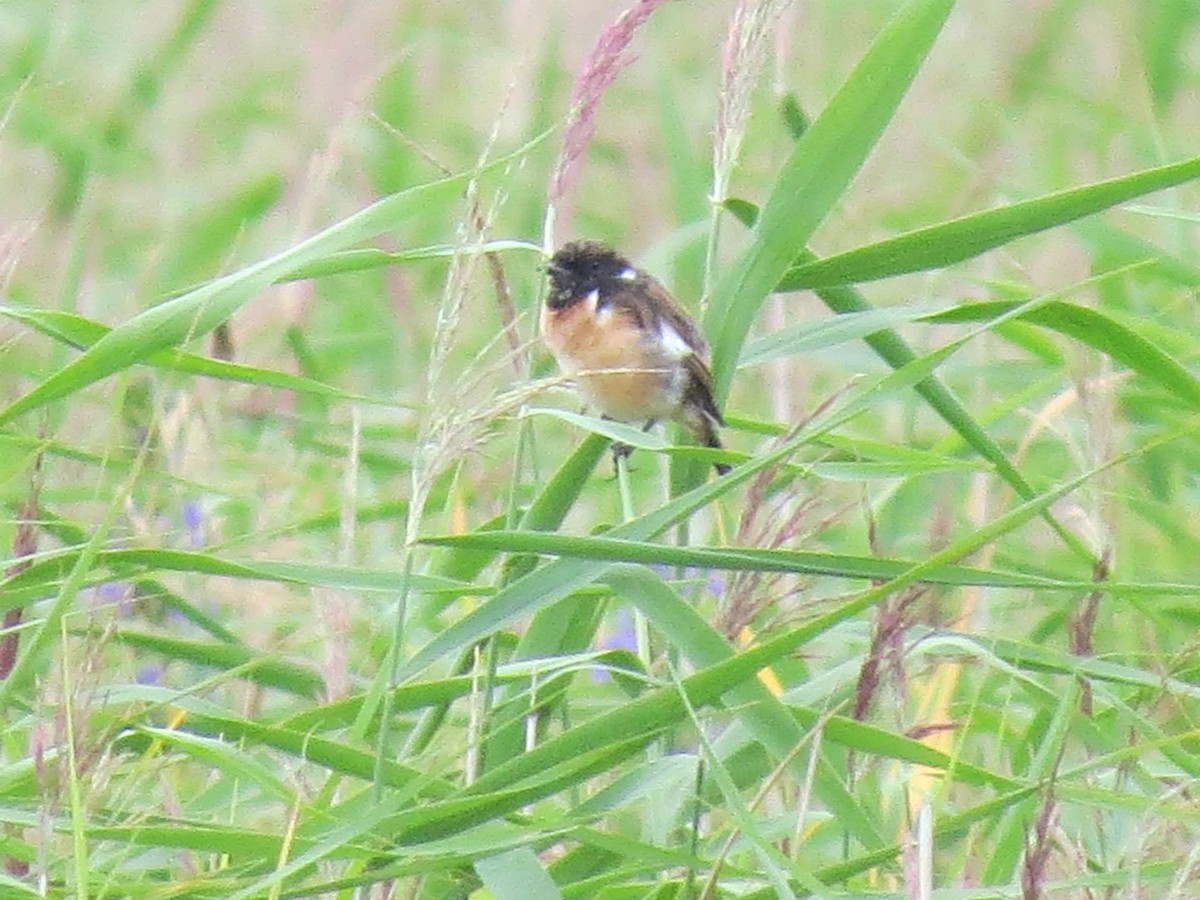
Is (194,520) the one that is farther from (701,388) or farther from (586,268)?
(701,388)

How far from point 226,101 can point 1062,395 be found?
174 inches

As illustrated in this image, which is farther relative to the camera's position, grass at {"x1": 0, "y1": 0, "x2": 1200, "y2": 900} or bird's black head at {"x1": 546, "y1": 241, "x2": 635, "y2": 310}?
bird's black head at {"x1": 546, "y1": 241, "x2": 635, "y2": 310}

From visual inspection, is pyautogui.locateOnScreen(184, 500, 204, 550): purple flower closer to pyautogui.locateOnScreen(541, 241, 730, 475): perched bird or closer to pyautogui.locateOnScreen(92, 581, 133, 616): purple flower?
pyautogui.locateOnScreen(92, 581, 133, 616): purple flower

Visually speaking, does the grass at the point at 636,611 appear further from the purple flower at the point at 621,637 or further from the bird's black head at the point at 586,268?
the bird's black head at the point at 586,268

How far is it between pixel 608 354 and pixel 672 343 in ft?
1.28

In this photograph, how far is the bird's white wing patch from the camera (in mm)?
3439

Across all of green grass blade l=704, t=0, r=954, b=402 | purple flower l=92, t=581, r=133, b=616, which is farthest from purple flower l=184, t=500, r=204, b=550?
green grass blade l=704, t=0, r=954, b=402

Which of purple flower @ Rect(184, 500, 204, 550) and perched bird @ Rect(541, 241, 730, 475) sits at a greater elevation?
perched bird @ Rect(541, 241, 730, 475)

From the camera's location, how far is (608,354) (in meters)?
3.98

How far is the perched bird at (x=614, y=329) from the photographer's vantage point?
377 cm

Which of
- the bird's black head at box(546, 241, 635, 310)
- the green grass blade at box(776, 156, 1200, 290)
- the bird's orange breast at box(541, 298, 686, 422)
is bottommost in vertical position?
the bird's orange breast at box(541, 298, 686, 422)

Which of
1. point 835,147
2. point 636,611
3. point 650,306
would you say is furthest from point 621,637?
point 835,147

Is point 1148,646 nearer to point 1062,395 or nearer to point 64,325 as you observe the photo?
point 1062,395

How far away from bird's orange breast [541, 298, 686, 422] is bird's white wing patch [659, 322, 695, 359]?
0.07 meters
